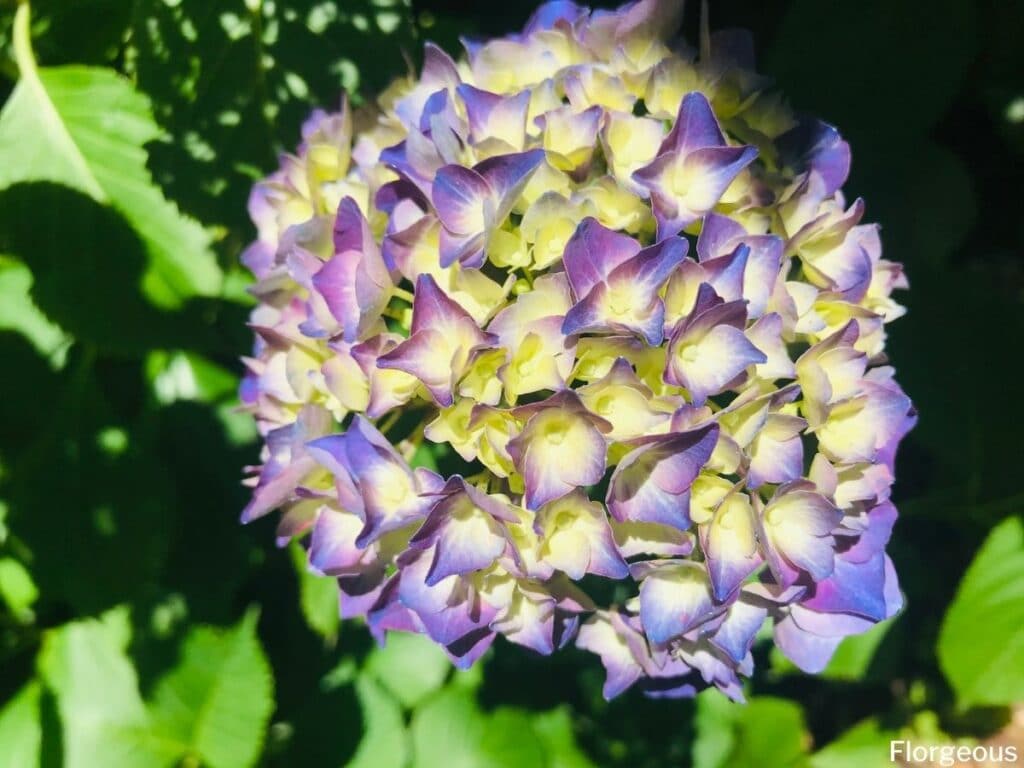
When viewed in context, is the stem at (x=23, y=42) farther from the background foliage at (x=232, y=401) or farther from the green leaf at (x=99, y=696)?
the green leaf at (x=99, y=696)

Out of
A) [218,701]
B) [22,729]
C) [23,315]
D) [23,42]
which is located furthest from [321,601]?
[23,42]

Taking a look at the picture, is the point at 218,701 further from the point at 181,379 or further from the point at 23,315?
the point at 23,315

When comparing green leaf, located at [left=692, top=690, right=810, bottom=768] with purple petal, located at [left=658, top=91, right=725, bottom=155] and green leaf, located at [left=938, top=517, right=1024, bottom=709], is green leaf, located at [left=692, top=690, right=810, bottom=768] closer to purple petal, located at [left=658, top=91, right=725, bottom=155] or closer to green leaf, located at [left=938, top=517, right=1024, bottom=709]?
green leaf, located at [left=938, top=517, right=1024, bottom=709]

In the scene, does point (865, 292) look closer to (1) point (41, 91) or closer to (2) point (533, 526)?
(2) point (533, 526)

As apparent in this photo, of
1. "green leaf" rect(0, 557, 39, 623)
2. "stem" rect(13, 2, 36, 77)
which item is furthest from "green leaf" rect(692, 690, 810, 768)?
"stem" rect(13, 2, 36, 77)

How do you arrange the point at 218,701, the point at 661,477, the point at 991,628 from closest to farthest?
the point at 661,477, the point at 218,701, the point at 991,628

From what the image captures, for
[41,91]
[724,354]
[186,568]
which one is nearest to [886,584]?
[724,354]

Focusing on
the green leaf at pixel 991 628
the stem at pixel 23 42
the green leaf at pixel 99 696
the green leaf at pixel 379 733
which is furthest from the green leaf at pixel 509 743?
the stem at pixel 23 42

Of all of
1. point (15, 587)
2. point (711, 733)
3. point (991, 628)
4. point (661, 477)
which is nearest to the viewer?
point (661, 477)
